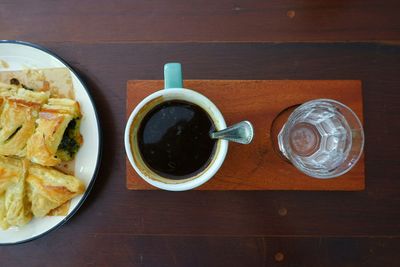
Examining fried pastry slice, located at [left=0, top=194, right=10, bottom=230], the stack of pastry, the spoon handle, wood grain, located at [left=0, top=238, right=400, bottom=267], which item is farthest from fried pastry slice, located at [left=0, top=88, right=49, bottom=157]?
the spoon handle

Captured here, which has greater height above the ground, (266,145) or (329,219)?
(266,145)

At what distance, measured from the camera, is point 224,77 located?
0.80m

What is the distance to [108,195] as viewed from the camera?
780mm

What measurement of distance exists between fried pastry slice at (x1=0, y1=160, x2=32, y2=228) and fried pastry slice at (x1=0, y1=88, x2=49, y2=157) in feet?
0.13

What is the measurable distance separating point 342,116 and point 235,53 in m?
0.27

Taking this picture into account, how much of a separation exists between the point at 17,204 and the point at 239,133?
492 millimetres

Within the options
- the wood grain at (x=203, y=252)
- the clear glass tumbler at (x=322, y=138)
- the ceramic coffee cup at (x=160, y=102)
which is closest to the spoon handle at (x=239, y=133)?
the ceramic coffee cup at (x=160, y=102)

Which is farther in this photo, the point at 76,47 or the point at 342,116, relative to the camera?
the point at 76,47

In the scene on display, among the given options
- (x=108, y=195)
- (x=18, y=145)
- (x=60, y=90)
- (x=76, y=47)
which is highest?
(x=76, y=47)

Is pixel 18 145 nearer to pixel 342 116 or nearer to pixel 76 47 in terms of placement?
pixel 76 47

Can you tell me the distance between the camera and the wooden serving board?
719 mm

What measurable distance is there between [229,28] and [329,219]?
481 mm

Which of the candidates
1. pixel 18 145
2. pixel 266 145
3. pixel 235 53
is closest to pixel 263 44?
pixel 235 53

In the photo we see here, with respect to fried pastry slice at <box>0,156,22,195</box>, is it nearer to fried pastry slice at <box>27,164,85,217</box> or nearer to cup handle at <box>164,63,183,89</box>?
fried pastry slice at <box>27,164,85,217</box>
